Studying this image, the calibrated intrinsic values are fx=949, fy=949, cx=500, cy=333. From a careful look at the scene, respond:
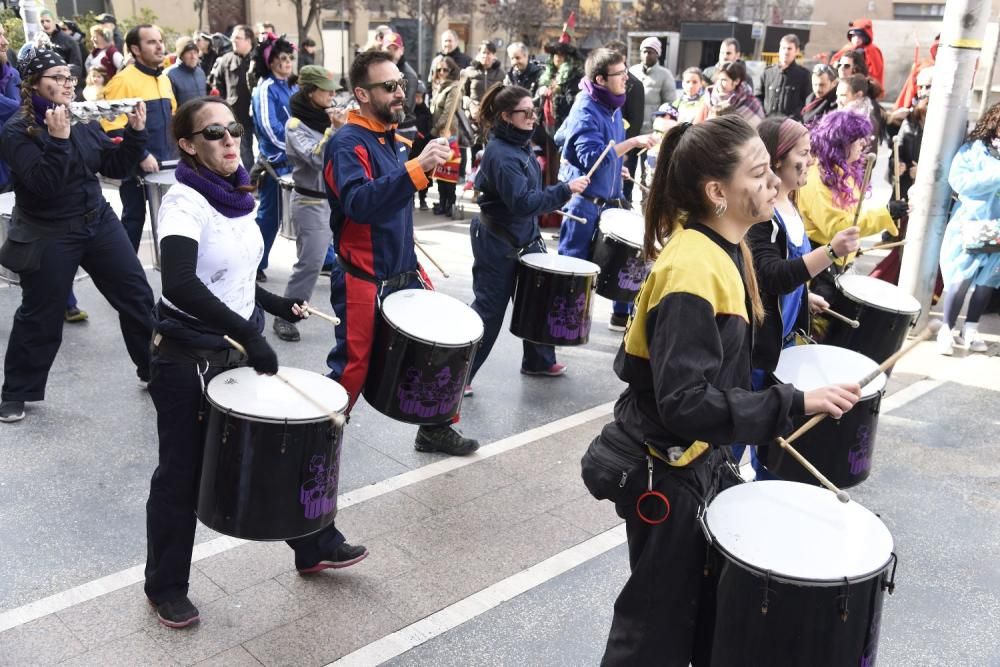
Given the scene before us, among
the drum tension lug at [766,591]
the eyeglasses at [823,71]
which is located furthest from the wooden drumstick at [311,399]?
the eyeglasses at [823,71]

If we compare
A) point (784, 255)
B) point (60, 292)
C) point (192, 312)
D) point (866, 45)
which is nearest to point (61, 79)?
point (60, 292)

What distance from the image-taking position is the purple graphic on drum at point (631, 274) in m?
5.86

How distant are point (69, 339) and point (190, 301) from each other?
3.65 m

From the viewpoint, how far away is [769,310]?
339cm

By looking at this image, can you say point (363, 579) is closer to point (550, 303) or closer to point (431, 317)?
point (431, 317)

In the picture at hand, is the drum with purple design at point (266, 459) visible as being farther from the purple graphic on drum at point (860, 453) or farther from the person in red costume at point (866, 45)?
the person in red costume at point (866, 45)

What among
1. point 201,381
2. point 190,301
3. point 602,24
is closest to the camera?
point 190,301

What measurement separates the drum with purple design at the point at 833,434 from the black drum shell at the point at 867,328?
80cm

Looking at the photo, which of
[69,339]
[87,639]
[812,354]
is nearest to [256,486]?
[87,639]

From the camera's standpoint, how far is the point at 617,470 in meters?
2.40

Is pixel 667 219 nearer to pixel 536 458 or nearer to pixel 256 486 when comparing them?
pixel 256 486

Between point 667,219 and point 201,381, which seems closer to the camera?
point 667,219

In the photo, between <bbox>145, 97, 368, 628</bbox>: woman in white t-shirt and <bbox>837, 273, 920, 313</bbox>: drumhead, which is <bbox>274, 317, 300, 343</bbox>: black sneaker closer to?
<bbox>145, 97, 368, 628</bbox>: woman in white t-shirt

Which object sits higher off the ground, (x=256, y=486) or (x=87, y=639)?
(x=256, y=486)
